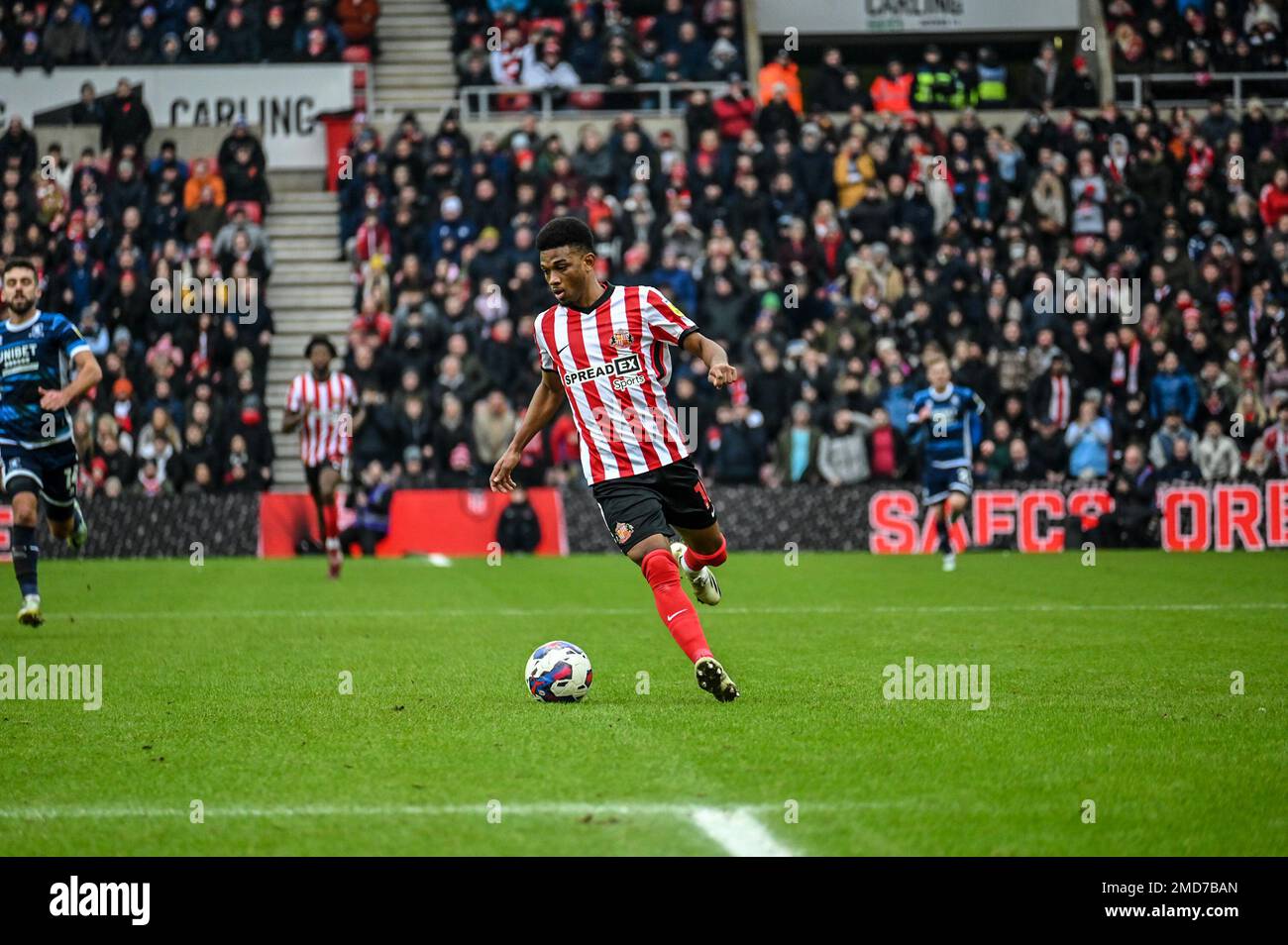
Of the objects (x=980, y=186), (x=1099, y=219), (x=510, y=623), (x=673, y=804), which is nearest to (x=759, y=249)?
→ (x=980, y=186)

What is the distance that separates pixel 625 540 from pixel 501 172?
16953 millimetres

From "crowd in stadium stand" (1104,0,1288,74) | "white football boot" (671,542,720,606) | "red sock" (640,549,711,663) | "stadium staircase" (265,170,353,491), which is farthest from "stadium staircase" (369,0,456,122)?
"red sock" (640,549,711,663)

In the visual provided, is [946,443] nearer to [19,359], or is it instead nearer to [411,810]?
[19,359]

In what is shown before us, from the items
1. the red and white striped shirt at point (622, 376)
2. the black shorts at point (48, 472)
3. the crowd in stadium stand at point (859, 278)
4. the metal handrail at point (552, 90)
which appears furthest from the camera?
the metal handrail at point (552, 90)

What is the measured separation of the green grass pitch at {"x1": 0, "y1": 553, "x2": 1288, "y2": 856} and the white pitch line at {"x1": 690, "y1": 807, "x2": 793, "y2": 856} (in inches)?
0.6

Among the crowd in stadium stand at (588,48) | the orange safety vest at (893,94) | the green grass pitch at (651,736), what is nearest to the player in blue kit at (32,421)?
the green grass pitch at (651,736)

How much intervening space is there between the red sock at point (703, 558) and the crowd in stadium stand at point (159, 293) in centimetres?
1366

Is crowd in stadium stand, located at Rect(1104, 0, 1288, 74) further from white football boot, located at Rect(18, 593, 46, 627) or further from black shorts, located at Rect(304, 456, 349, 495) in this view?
white football boot, located at Rect(18, 593, 46, 627)

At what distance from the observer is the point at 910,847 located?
4867 mm

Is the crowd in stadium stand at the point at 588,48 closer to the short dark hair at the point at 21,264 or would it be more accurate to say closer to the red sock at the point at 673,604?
the short dark hair at the point at 21,264

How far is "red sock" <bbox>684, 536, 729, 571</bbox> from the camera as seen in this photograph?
9.34 meters

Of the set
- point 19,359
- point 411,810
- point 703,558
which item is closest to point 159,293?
point 19,359

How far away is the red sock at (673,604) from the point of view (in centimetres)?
789
